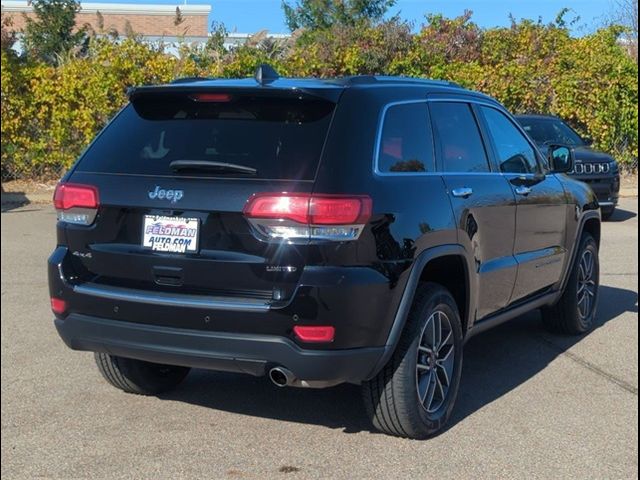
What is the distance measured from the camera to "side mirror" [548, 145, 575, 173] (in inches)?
255

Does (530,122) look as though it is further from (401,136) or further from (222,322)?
(222,322)

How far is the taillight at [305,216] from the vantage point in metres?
3.89

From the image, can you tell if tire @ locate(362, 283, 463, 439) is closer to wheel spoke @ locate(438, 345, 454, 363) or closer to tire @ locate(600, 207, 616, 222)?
wheel spoke @ locate(438, 345, 454, 363)

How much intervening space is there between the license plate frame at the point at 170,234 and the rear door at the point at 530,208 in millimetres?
2421

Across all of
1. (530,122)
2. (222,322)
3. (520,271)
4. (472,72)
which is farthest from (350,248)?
(472,72)

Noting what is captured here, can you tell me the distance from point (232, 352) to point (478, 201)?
1.88 metres

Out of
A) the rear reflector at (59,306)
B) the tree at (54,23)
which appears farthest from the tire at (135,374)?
the tree at (54,23)

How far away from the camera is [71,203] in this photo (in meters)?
4.45

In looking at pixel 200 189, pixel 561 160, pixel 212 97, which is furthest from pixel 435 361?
pixel 561 160

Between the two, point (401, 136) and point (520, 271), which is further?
point (520, 271)

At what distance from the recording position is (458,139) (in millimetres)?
5215

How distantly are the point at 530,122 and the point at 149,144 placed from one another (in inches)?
450

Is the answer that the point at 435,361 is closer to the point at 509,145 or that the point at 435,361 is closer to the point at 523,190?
the point at 523,190

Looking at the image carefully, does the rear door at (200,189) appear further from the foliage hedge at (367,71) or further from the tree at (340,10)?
the tree at (340,10)
